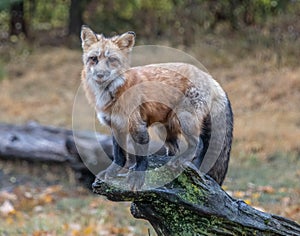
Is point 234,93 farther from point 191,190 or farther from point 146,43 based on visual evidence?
point 191,190

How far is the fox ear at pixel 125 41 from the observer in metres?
4.24

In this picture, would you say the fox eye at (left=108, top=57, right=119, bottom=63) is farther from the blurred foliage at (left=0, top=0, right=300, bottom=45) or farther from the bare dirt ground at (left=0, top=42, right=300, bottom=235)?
the blurred foliage at (left=0, top=0, right=300, bottom=45)

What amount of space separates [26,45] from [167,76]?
55.5ft

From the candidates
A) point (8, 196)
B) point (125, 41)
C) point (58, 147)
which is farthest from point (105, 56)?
point (58, 147)

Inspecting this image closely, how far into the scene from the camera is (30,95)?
16562 mm

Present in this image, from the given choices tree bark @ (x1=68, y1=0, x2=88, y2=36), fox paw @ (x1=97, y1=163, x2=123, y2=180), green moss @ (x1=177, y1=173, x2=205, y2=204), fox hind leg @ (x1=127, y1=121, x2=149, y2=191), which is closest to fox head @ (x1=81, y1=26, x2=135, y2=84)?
fox hind leg @ (x1=127, y1=121, x2=149, y2=191)

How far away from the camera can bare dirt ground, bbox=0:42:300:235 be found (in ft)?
27.5

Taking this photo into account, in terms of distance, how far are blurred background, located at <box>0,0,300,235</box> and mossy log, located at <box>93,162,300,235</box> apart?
3.01 metres

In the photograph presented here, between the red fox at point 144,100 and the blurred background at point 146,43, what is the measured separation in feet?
9.87

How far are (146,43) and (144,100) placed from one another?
49.7ft

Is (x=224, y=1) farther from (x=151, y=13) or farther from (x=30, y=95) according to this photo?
(x=30, y=95)

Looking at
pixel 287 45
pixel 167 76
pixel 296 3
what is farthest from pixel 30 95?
pixel 167 76

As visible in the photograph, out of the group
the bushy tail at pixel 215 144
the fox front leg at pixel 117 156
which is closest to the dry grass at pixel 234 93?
the bushy tail at pixel 215 144

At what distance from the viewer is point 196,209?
12.8 ft
